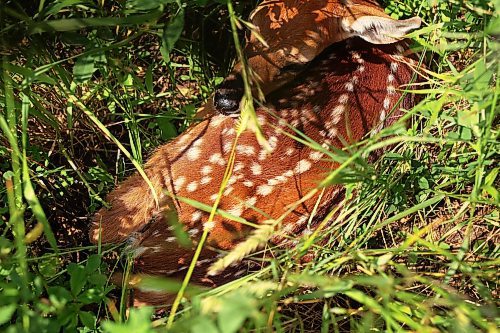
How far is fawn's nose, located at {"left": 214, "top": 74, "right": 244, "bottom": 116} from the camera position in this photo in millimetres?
2451

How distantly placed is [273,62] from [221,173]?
19.0 inches

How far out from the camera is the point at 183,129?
2.90 meters

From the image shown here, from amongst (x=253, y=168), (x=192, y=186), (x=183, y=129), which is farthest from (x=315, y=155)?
(x=183, y=129)

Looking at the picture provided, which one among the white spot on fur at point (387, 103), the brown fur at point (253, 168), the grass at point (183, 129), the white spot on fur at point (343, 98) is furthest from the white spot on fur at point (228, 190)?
the white spot on fur at point (387, 103)

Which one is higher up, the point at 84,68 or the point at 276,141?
the point at 84,68

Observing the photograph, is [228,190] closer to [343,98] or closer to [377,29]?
[343,98]

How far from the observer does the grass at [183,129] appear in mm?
1758

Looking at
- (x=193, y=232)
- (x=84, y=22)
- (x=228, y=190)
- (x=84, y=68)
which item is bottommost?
(x=193, y=232)

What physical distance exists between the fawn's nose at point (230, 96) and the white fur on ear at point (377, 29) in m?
0.53

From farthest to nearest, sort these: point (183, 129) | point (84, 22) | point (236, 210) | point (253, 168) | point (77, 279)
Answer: point (183, 129) < point (253, 168) < point (236, 210) < point (84, 22) < point (77, 279)

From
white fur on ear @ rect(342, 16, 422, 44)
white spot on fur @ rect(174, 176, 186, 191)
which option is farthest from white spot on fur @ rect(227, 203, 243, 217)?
white fur on ear @ rect(342, 16, 422, 44)

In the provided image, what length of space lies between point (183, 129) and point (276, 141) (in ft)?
1.89

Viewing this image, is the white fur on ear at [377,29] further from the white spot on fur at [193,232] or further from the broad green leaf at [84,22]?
the white spot on fur at [193,232]

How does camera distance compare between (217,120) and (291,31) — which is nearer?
(291,31)
